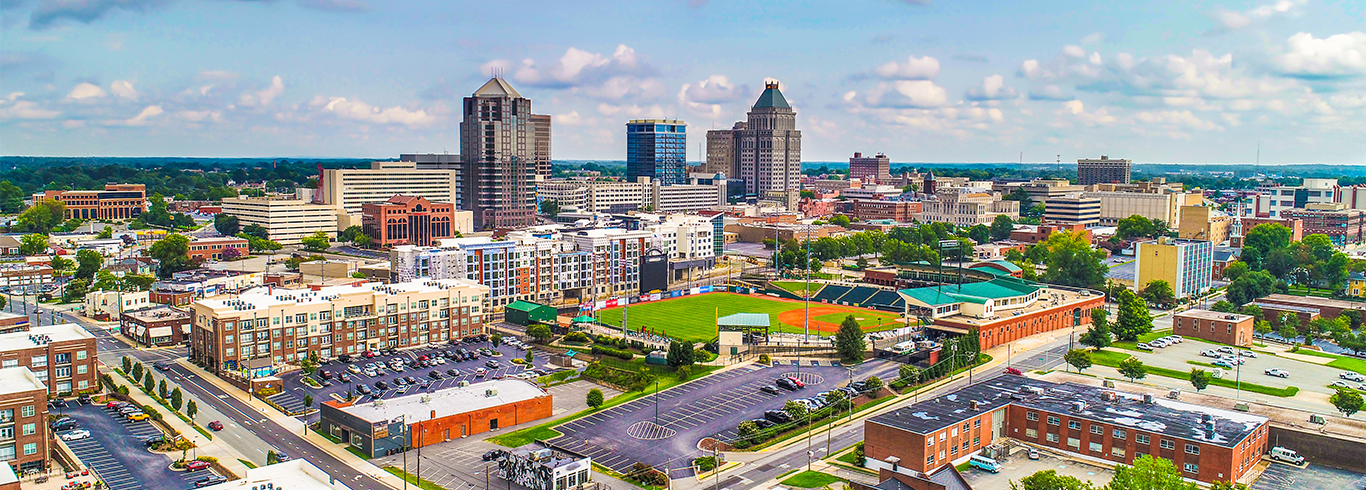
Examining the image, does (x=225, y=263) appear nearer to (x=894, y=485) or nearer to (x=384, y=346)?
(x=384, y=346)

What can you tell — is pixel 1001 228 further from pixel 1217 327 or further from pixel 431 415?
pixel 431 415

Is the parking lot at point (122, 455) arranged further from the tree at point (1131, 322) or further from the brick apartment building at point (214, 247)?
the brick apartment building at point (214, 247)

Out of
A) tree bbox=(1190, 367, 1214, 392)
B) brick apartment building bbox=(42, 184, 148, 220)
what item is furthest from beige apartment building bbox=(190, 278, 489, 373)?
brick apartment building bbox=(42, 184, 148, 220)

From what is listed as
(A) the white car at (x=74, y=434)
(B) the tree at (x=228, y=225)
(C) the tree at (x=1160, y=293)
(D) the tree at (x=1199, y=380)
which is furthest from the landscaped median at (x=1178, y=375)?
(B) the tree at (x=228, y=225)

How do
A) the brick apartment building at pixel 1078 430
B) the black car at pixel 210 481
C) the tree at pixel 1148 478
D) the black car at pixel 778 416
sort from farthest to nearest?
the black car at pixel 778 416 → the brick apartment building at pixel 1078 430 → the black car at pixel 210 481 → the tree at pixel 1148 478

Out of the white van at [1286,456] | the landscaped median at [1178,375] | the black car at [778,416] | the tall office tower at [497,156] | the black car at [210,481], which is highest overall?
the tall office tower at [497,156]
